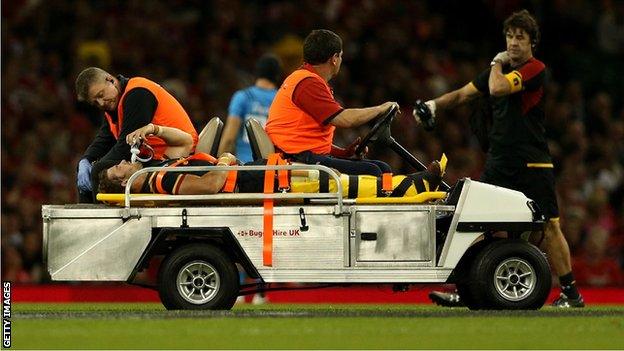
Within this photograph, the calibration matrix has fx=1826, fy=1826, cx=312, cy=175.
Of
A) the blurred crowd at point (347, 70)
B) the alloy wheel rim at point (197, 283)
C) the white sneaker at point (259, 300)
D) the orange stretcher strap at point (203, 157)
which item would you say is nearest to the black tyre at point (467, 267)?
the alloy wheel rim at point (197, 283)

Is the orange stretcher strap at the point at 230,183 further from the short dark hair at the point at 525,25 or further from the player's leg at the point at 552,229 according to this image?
the short dark hair at the point at 525,25

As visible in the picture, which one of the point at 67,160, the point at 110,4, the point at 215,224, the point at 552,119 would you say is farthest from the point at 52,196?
the point at 215,224

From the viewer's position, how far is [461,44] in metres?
21.2

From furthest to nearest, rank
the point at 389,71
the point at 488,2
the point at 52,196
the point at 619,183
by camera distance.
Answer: the point at 488,2 < the point at 389,71 < the point at 619,183 < the point at 52,196

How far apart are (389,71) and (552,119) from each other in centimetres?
191

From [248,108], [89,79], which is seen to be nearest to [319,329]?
[89,79]

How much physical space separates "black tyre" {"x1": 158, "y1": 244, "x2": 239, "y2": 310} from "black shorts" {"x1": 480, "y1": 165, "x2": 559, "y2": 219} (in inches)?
89.2

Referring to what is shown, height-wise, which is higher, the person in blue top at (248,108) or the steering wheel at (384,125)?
the person in blue top at (248,108)

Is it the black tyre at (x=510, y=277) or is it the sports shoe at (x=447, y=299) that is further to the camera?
the sports shoe at (x=447, y=299)

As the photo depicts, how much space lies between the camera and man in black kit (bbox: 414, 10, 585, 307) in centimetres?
1240

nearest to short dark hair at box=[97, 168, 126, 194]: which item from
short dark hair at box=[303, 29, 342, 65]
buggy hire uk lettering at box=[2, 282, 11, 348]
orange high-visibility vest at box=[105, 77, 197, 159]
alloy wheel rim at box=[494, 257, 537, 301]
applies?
orange high-visibility vest at box=[105, 77, 197, 159]

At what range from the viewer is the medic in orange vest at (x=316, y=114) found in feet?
37.9

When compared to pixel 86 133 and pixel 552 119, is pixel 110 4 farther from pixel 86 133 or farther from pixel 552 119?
pixel 552 119

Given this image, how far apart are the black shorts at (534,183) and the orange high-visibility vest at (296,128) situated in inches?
56.2
